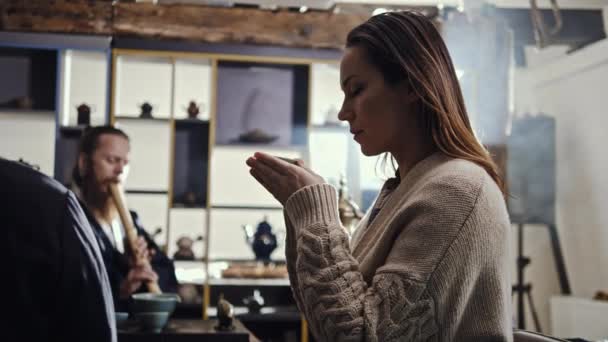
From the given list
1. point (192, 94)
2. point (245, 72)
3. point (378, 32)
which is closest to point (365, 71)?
point (378, 32)

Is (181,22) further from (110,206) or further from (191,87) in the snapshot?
(110,206)

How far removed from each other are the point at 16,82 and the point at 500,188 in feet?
16.3

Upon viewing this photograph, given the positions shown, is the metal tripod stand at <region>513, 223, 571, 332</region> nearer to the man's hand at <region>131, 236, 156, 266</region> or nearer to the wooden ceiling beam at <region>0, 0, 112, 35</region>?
the man's hand at <region>131, 236, 156, 266</region>

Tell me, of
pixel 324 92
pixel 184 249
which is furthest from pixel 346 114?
pixel 324 92

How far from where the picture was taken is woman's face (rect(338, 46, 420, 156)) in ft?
4.33

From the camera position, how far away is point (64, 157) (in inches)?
208

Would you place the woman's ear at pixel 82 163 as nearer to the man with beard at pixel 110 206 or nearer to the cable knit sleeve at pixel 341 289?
the man with beard at pixel 110 206

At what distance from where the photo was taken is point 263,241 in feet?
16.9

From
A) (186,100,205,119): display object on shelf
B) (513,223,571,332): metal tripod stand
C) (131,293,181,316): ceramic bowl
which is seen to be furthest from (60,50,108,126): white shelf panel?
(513,223,571,332): metal tripod stand

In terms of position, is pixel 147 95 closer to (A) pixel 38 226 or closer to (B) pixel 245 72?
(B) pixel 245 72

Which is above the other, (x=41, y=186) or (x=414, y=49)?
(x=414, y=49)

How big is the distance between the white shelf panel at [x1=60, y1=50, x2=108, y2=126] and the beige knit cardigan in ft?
15.6

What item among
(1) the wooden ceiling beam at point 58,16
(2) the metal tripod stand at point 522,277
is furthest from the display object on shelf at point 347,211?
(2) the metal tripod stand at point 522,277

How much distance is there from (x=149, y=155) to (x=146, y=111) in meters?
0.42
